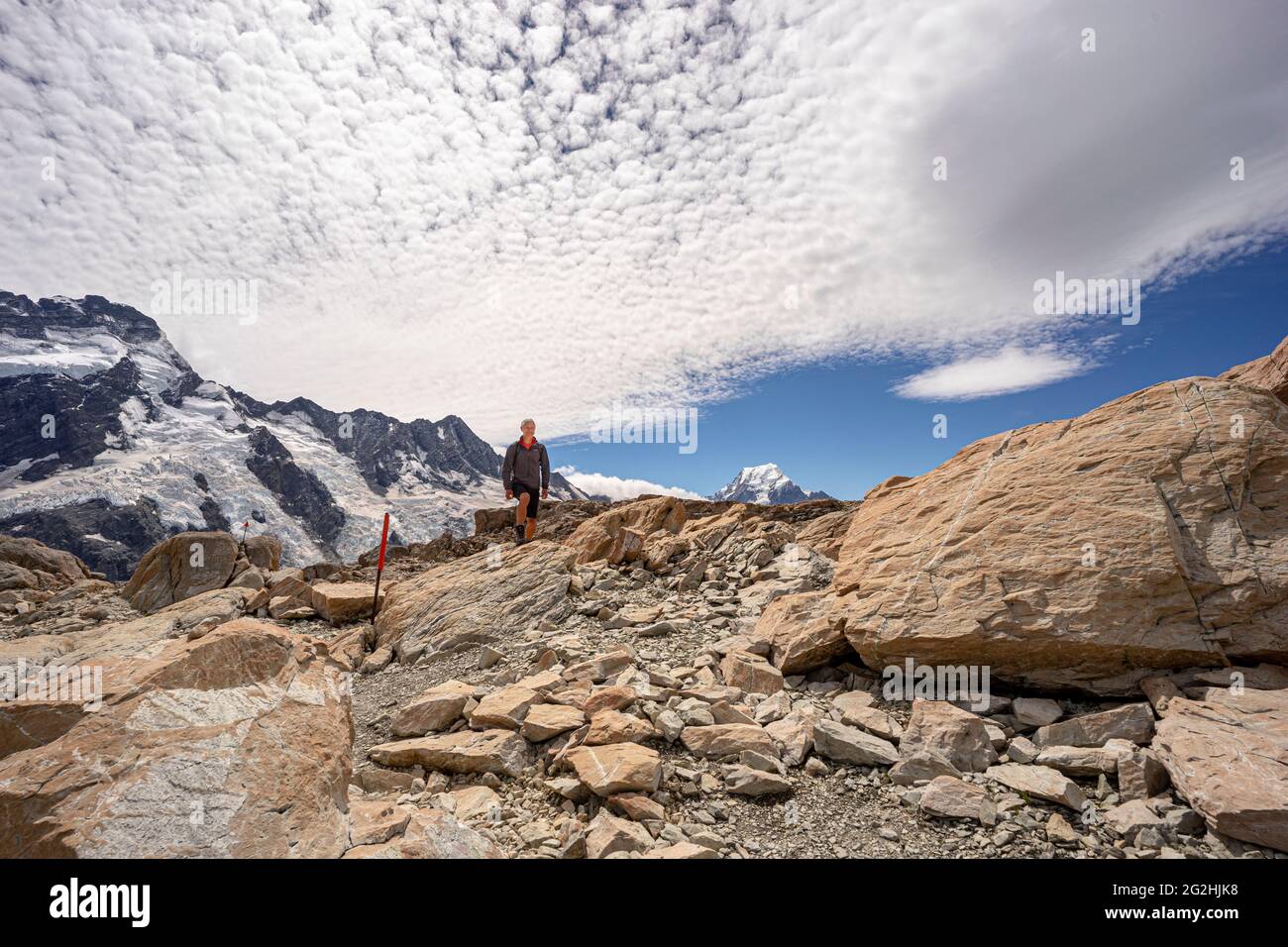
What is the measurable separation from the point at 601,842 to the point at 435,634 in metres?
8.35

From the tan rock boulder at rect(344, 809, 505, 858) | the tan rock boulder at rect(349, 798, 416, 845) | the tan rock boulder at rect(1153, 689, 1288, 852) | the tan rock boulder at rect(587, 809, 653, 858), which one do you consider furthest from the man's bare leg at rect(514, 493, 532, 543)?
the tan rock boulder at rect(1153, 689, 1288, 852)

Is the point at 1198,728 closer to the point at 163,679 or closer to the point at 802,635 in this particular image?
the point at 802,635

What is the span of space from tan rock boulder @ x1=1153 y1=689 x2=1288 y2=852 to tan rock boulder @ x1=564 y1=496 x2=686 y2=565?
11622mm

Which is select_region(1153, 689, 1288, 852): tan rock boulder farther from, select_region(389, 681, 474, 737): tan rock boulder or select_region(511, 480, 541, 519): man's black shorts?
select_region(511, 480, 541, 519): man's black shorts

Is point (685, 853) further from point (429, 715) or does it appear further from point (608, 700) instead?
point (429, 715)

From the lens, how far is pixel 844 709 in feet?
24.2

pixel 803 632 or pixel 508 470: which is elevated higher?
pixel 508 470

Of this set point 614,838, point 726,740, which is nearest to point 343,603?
point 726,740

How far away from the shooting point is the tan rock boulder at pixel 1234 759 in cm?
457

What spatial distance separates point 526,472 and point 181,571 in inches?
649

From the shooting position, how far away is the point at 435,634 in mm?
12125

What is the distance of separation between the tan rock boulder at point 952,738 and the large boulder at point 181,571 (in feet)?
80.5

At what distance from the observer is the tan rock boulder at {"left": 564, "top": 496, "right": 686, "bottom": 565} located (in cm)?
1593

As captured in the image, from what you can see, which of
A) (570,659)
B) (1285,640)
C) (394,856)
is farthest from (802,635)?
(394,856)
